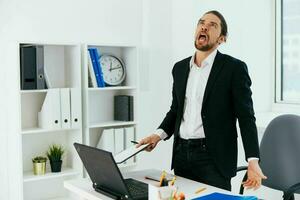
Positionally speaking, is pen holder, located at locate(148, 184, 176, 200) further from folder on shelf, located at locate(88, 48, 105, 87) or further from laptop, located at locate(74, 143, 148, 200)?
folder on shelf, located at locate(88, 48, 105, 87)

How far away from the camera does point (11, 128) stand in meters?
3.59

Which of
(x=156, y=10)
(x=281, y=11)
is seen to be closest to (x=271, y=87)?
(x=281, y=11)

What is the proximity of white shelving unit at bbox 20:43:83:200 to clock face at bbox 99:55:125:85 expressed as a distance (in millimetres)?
306

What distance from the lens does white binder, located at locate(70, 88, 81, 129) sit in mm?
3727

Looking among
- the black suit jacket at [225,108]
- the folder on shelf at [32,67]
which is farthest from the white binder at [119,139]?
the black suit jacket at [225,108]

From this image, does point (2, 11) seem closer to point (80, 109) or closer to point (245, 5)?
point (80, 109)

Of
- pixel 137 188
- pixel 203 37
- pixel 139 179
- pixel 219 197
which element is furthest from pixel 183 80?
pixel 219 197

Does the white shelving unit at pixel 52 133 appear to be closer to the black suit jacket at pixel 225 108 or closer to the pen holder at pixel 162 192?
the black suit jacket at pixel 225 108

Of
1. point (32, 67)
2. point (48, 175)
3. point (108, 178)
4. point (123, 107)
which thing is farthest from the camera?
point (123, 107)

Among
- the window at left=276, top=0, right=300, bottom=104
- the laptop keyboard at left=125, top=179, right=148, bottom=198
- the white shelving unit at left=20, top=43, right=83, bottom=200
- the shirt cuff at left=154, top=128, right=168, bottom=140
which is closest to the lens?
the laptop keyboard at left=125, top=179, right=148, bottom=198

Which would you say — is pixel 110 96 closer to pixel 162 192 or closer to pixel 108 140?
pixel 108 140

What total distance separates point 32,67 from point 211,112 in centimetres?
170

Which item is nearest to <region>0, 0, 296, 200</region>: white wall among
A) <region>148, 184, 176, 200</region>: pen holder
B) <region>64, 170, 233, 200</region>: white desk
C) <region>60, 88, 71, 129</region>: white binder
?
<region>60, 88, 71, 129</region>: white binder

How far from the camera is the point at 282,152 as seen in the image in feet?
9.48
